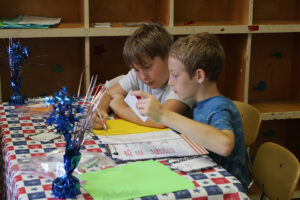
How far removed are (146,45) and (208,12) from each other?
4.20 feet

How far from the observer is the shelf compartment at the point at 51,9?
8.84ft

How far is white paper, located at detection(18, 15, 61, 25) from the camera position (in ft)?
8.36

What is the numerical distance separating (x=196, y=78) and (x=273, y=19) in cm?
174

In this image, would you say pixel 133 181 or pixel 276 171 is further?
pixel 276 171

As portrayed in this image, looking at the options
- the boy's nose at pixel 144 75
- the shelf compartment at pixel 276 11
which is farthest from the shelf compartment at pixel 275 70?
the boy's nose at pixel 144 75

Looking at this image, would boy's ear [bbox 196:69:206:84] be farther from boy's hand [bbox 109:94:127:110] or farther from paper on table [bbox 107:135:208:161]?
boy's hand [bbox 109:94:127:110]

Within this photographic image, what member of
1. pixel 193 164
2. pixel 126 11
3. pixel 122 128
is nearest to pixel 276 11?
pixel 126 11

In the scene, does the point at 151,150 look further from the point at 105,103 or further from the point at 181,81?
the point at 105,103

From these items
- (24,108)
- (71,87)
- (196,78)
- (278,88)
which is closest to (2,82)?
(71,87)

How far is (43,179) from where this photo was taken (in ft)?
4.07

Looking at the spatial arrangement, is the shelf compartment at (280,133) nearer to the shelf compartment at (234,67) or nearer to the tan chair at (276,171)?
the shelf compartment at (234,67)

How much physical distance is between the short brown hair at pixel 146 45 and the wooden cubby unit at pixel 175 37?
2.16 ft

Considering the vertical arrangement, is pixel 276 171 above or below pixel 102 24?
below

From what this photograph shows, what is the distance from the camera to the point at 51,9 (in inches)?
110
